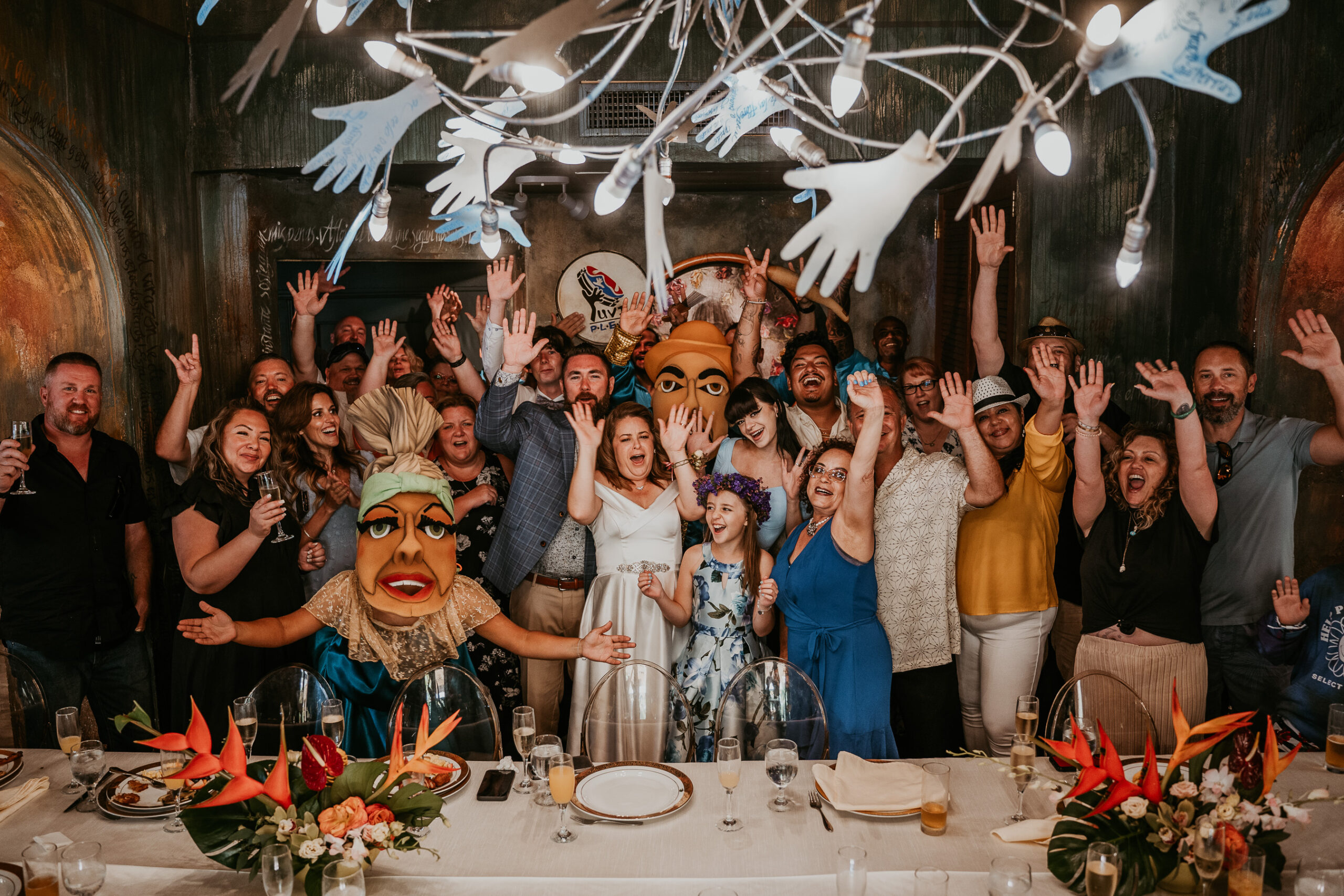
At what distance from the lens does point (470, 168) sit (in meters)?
2.17

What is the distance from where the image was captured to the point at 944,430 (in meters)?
3.74

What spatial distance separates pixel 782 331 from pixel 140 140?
3388 millimetres

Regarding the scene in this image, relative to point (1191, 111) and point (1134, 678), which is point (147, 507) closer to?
point (1134, 678)

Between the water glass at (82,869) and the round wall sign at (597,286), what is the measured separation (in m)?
4.08

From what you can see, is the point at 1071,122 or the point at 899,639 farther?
the point at 1071,122

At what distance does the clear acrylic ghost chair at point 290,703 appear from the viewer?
2676mm

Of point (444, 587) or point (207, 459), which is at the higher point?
point (207, 459)

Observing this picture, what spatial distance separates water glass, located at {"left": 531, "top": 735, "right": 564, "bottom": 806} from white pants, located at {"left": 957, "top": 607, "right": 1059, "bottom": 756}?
162 cm

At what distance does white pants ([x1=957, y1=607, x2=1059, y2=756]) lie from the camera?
3117 millimetres

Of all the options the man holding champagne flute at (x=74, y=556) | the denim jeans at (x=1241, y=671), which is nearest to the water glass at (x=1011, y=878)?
the denim jeans at (x=1241, y=671)

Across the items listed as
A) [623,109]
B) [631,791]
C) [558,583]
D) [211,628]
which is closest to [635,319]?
[558,583]

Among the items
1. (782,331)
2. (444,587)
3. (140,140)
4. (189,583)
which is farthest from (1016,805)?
(140,140)

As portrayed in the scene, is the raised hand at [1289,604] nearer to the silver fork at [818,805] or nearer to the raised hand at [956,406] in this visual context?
the raised hand at [956,406]

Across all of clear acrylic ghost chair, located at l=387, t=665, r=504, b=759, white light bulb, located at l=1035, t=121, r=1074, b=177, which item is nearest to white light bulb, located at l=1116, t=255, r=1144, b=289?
white light bulb, located at l=1035, t=121, r=1074, b=177
